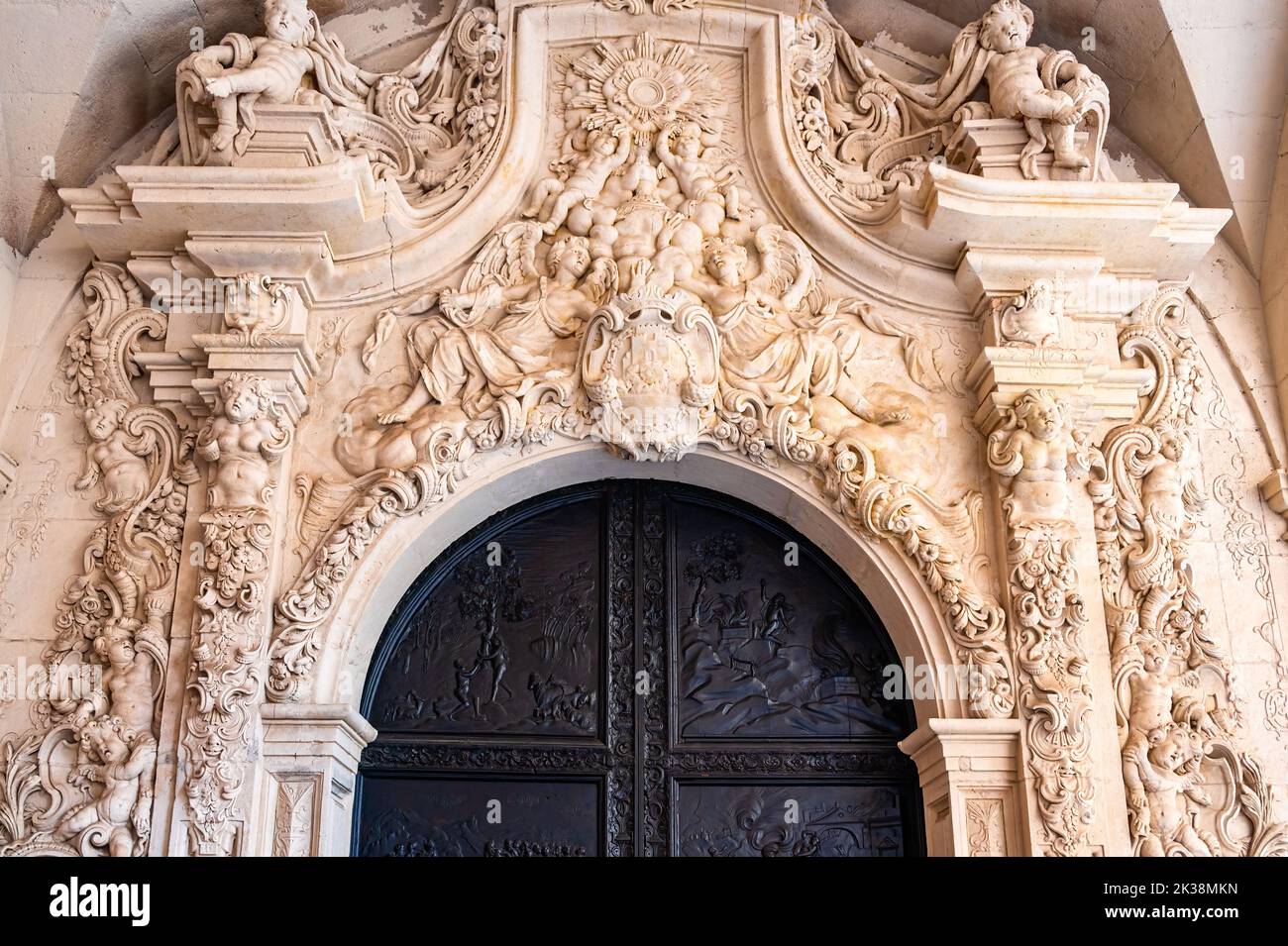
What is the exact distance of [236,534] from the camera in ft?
→ 17.3

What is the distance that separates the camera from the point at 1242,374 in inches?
236

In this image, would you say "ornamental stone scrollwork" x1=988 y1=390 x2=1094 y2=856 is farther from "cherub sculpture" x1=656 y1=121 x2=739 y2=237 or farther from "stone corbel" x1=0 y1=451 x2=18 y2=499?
"stone corbel" x1=0 y1=451 x2=18 y2=499

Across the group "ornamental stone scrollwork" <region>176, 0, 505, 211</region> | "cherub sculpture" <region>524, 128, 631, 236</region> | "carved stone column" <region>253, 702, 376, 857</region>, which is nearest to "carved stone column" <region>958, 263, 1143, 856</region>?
"cherub sculpture" <region>524, 128, 631, 236</region>

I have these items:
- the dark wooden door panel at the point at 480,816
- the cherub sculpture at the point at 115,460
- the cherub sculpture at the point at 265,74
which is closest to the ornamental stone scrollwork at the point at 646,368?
the dark wooden door panel at the point at 480,816

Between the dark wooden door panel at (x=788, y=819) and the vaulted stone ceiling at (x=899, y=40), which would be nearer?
the dark wooden door panel at (x=788, y=819)

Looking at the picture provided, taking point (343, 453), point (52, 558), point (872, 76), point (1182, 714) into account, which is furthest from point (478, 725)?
point (872, 76)

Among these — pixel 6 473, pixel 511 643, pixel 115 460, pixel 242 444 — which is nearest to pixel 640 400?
pixel 511 643

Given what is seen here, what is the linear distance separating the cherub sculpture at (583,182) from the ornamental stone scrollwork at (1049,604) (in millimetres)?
2129

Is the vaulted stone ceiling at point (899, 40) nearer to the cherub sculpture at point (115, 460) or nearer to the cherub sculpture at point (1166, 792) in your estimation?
the cherub sculpture at point (115, 460)

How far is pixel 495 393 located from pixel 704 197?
1.37 meters

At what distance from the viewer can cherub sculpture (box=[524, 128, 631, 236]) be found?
5.93 m

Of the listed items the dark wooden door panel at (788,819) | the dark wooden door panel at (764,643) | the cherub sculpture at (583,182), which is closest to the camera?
the dark wooden door panel at (788,819)

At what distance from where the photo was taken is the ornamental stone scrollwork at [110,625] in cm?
501
